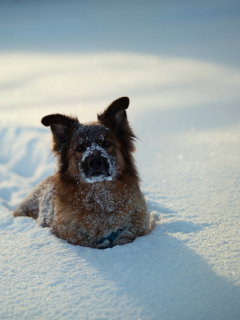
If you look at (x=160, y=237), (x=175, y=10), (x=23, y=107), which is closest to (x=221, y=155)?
(x=160, y=237)

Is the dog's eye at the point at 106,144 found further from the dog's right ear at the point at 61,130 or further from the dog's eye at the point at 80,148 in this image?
the dog's right ear at the point at 61,130

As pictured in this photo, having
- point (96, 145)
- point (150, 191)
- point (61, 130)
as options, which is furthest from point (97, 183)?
point (150, 191)

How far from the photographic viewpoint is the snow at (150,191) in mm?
2693

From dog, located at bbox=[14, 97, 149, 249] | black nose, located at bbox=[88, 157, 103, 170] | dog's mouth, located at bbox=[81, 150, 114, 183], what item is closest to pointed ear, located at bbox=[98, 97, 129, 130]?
dog, located at bbox=[14, 97, 149, 249]

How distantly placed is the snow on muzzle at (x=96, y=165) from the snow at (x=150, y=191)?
92 centimetres

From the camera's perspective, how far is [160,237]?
3785mm

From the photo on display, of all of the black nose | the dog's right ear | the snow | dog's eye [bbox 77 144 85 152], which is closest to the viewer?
the snow

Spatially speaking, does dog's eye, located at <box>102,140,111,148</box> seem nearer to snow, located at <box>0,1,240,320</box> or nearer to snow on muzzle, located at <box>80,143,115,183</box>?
snow on muzzle, located at <box>80,143,115,183</box>

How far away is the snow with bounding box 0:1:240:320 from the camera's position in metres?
2.69

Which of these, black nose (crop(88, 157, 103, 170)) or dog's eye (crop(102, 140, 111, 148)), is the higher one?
dog's eye (crop(102, 140, 111, 148))

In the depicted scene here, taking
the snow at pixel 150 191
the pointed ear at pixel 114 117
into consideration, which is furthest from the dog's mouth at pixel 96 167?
the snow at pixel 150 191

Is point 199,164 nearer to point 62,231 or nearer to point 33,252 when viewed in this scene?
point 62,231

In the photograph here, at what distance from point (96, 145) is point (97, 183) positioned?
0.53m

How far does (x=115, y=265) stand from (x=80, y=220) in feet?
3.39
